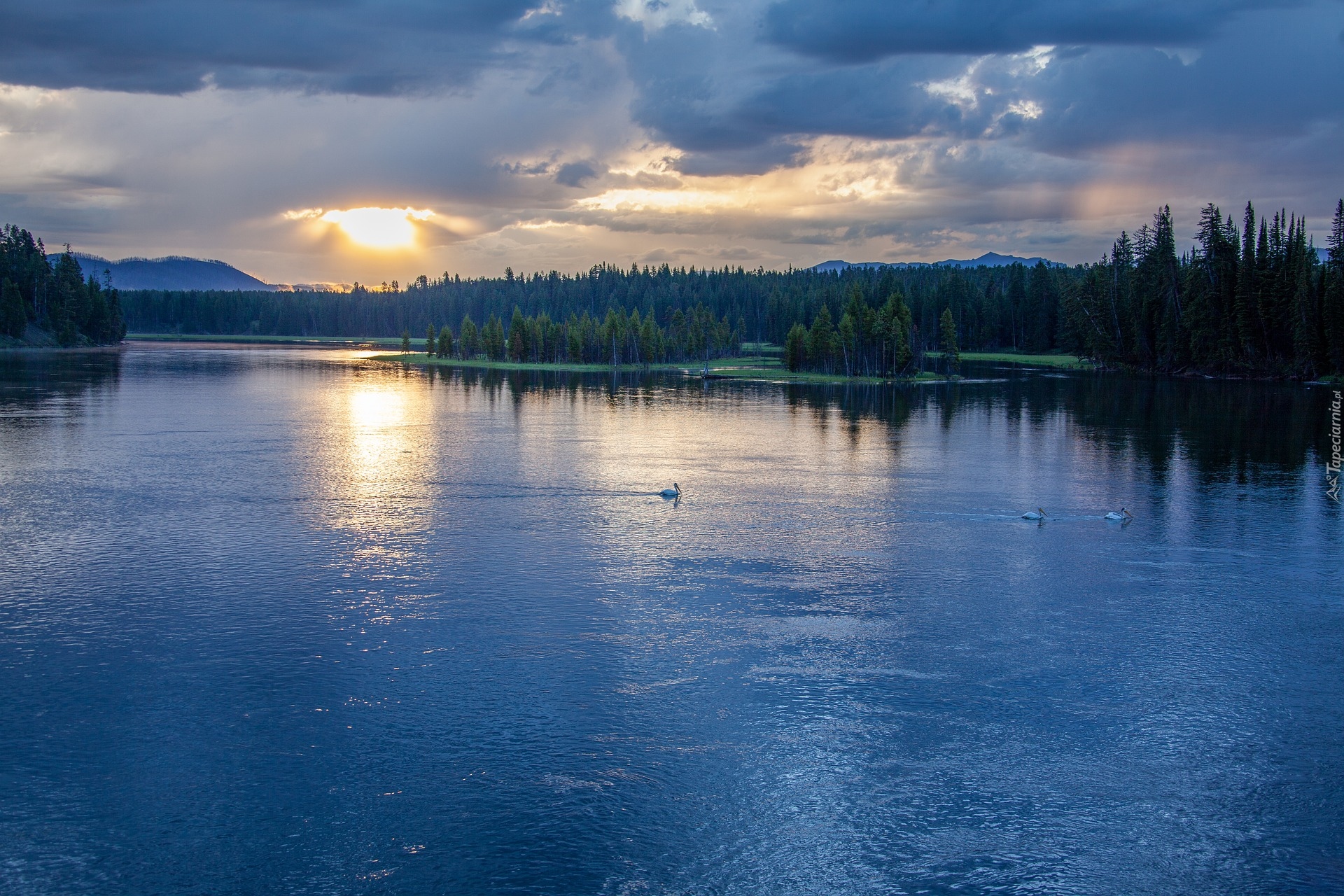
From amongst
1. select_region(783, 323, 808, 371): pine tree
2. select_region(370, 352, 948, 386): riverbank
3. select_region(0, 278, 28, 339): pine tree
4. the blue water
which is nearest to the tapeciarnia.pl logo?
the blue water

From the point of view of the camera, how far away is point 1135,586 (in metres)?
35.7

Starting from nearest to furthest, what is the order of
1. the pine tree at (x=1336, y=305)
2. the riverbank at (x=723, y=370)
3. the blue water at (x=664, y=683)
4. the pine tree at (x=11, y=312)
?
the blue water at (x=664, y=683), the pine tree at (x=1336, y=305), the riverbank at (x=723, y=370), the pine tree at (x=11, y=312)

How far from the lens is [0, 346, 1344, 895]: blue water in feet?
61.8

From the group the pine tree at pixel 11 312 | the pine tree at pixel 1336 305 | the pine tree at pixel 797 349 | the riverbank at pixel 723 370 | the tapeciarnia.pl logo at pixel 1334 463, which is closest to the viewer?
the tapeciarnia.pl logo at pixel 1334 463

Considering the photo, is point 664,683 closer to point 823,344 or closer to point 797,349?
point 823,344

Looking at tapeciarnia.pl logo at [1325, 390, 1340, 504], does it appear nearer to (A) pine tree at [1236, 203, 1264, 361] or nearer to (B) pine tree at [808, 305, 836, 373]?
(A) pine tree at [1236, 203, 1264, 361]

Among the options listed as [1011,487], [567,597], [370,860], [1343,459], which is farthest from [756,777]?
[1343,459]

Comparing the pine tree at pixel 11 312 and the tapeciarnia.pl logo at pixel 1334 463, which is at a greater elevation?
the pine tree at pixel 11 312

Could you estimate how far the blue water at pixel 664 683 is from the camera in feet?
61.8

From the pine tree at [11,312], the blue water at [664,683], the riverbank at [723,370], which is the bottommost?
the blue water at [664,683]

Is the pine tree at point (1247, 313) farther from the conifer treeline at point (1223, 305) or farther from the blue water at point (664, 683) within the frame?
the blue water at point (664, 683)

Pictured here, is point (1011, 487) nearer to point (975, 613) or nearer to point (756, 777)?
point (975, 613)

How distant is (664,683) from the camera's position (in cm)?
2619

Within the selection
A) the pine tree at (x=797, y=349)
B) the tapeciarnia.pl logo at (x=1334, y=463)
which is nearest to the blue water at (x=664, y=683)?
the tapeciarnia.pl logo at (x=1334, y=463)
